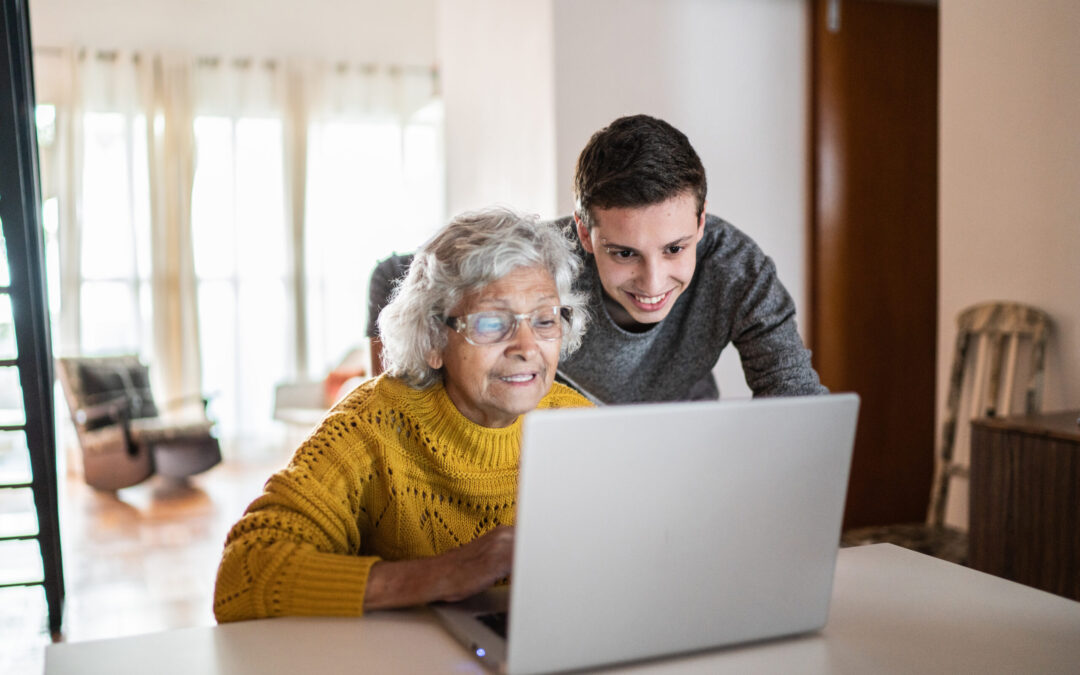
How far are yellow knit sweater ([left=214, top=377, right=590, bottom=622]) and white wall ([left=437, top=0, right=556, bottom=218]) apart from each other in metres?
2.14

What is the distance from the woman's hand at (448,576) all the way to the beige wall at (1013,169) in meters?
2.80

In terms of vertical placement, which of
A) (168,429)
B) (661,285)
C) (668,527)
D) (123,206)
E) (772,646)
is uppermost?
(123,206)

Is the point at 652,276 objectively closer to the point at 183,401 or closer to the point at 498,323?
the point at 498,323

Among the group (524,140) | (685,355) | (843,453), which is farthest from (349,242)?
(843,453)

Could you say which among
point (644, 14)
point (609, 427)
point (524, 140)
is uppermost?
point (644, 14)

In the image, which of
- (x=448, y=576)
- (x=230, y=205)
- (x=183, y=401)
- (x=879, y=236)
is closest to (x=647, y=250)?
(x=448, y=576)

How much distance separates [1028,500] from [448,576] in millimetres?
2263

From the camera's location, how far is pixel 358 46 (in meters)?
7.35

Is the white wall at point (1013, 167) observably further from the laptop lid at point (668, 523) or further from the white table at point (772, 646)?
the laptop lid at point (668, 523)

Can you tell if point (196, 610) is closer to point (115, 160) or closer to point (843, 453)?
point (843, 453)

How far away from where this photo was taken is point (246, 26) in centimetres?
679

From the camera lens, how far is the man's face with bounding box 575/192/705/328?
1739 mm

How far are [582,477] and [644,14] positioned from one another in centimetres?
320

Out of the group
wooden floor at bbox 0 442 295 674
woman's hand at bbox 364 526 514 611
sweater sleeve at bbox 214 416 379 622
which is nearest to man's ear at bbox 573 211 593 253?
sweater sleeve at bbox 214 416 379 622
